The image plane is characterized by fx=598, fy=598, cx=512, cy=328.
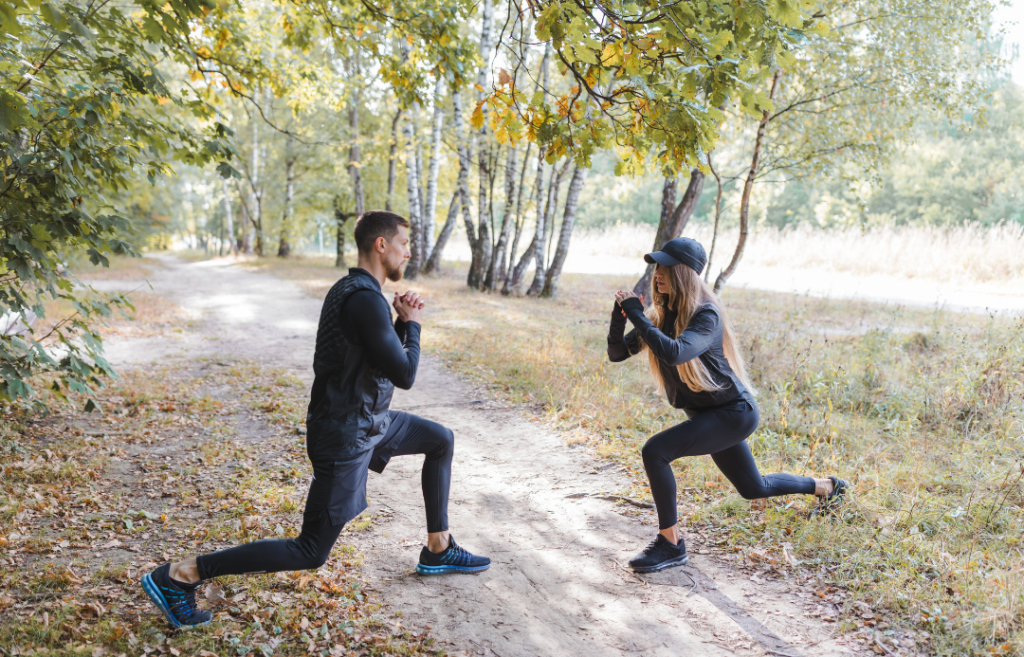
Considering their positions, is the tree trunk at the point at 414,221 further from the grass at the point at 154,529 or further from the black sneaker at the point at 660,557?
the black sneaker at the point at 660,557

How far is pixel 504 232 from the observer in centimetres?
1803

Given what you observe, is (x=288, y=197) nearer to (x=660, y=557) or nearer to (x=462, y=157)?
(x=462, y=157)

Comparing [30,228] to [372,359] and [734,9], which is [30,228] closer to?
[372,359]

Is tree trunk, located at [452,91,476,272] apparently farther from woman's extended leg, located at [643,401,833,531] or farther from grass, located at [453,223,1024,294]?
woman's extended leg, located at [643,401,833,531]

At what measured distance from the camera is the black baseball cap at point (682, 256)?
383 centimetres

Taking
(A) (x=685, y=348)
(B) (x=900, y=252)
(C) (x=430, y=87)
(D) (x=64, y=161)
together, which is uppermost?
(C) (x=430, y=87)

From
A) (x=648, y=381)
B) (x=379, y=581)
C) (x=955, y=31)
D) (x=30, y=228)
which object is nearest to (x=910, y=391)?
(x=648, y=381)

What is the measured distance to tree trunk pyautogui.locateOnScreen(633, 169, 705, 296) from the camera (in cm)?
1126

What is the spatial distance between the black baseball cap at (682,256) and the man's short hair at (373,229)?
1670 mm

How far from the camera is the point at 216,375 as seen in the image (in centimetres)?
840

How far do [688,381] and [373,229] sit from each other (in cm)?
211

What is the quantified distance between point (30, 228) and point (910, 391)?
28.3ft

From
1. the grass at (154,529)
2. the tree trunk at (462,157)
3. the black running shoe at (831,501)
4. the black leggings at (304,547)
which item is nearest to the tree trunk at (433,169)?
the tree trunk at (462,157)

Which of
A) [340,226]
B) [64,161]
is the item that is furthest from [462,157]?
[64,161]
